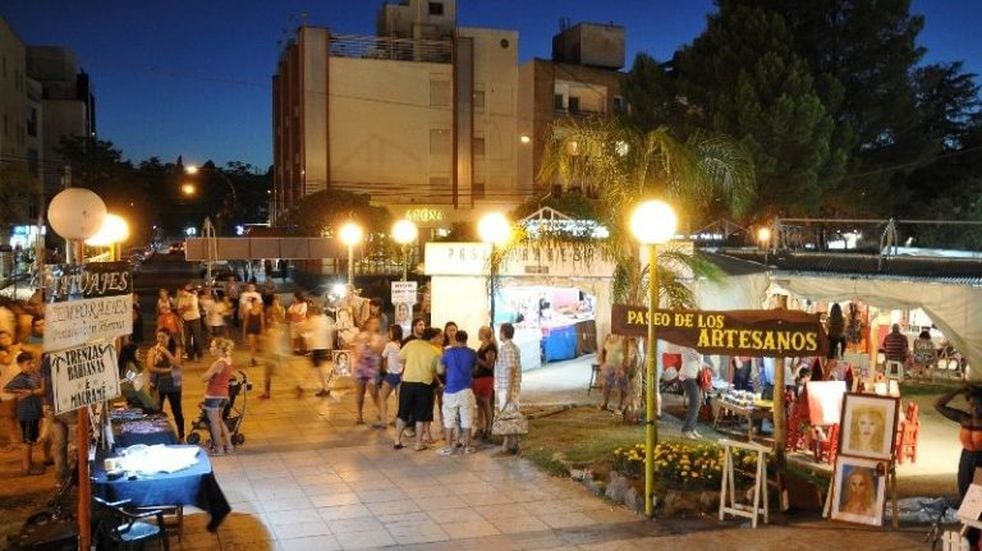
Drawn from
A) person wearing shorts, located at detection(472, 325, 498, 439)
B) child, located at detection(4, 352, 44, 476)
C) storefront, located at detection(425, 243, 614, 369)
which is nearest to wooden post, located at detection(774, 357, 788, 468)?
person wearing shorts, located at detection(472, 325, 498, 439)

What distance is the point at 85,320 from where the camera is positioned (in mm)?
6637

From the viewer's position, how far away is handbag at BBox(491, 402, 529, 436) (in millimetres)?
11953

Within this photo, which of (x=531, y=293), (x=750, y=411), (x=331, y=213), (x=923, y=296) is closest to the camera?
(x=750, y=411)

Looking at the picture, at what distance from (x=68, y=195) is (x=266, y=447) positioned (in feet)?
19.1

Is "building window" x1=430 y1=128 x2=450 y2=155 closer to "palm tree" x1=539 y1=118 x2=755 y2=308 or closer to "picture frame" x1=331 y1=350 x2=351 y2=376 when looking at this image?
"picture frame" x1=331 y1=350 x2=351 y2=376

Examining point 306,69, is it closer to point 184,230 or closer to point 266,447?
point 266,447

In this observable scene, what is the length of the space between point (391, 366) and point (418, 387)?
1.53 meters

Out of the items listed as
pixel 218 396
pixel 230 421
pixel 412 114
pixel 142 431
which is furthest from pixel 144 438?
pixel 412 114

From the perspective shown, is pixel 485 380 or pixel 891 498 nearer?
pixel 891 498

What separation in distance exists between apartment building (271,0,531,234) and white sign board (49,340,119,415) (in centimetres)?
3931

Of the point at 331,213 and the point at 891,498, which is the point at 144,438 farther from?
the point at 331,213

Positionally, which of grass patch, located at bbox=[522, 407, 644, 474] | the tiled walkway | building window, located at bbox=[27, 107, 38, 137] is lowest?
the tiled walkway

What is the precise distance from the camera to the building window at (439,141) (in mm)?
48156

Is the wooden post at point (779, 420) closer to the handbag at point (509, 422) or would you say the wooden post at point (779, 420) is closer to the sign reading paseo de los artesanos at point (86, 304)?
the handbag at point (509, 422)
